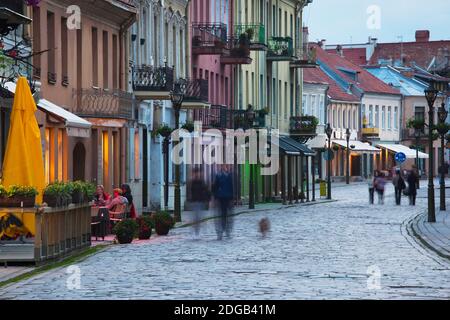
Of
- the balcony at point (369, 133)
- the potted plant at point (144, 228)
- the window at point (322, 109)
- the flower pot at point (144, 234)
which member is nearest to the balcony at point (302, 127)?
the window at point (322, 109)

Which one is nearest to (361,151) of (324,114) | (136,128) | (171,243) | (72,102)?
(324,114)

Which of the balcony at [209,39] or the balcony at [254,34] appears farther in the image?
the balcony at [254,34]

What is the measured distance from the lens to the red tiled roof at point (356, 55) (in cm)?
14475

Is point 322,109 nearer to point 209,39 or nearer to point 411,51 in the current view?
point 209,39

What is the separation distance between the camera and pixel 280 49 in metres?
71.4

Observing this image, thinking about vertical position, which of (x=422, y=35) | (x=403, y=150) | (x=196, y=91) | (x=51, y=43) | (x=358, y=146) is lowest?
(x=403, y=150)

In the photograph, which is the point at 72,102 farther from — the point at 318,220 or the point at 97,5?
the point at 318,220

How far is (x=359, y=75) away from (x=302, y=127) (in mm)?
47029

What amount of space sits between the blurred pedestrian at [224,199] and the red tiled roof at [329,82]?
65.7m

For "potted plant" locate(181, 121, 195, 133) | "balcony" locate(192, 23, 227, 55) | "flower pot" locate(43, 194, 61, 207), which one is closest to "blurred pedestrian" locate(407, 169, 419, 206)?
"balcony" locate(192, 23, 227, 55)

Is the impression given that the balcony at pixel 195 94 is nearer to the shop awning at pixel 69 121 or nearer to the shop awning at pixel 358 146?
the shop awning at pixel 69 121

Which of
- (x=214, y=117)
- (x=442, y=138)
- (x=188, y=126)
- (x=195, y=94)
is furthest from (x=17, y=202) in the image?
(x=214, y=117)

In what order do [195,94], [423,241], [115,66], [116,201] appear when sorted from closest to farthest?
[423,241]
[116,201]
[115,66]
[195,94]

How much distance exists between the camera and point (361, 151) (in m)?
113
